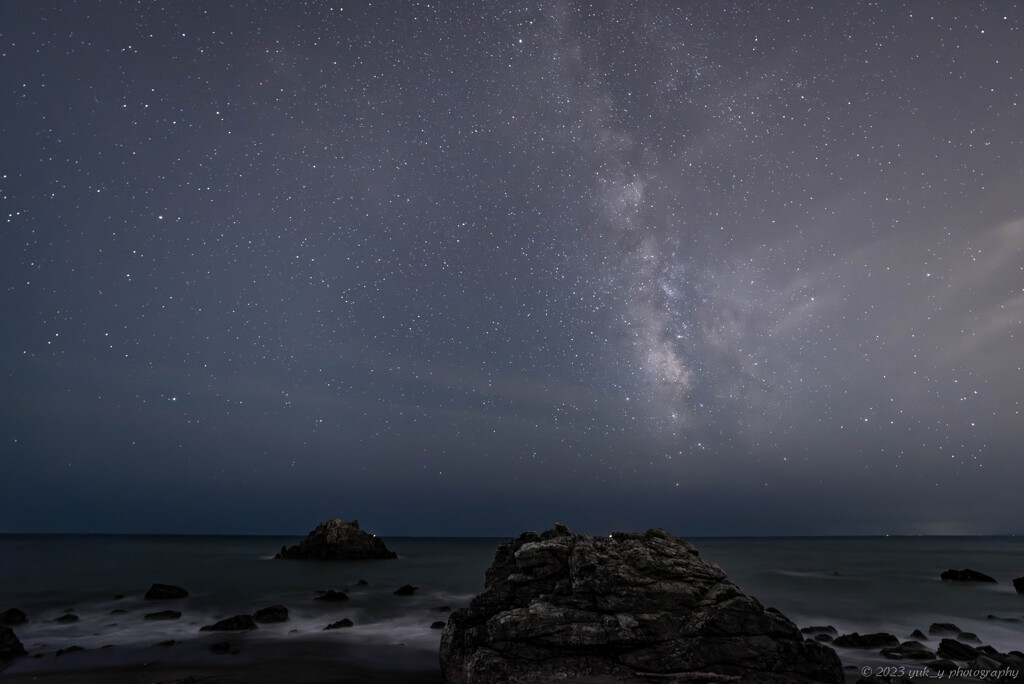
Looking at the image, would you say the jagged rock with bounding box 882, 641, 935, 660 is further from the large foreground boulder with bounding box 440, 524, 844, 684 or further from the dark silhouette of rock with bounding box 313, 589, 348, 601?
the dark silhouette of rock with bounding box 313, 589, 348, 601

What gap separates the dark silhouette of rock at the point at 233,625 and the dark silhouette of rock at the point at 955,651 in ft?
103

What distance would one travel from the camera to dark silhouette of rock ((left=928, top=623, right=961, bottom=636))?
91.2ft

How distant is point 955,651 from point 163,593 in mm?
49208

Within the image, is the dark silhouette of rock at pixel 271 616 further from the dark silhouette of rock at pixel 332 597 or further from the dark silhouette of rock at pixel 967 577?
the dark silhouette of rock at pixel 967 577

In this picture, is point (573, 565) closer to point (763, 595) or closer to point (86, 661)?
point (86, 661)

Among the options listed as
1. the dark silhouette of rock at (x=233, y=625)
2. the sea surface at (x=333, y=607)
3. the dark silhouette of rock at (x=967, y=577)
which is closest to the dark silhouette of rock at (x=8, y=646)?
the sea surface at (x=333, y=607)

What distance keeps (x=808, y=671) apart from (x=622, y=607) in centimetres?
524

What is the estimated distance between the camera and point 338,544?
88.2 metres

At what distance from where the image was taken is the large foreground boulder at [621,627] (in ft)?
48.9

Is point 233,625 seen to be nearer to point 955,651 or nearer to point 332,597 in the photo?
point 332,597

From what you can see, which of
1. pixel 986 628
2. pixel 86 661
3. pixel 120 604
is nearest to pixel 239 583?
pixel 120 604

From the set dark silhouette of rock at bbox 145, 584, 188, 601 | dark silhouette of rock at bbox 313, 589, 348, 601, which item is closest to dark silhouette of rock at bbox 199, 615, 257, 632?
dark silhouette of rock at bbox 313, 589, 348, 601

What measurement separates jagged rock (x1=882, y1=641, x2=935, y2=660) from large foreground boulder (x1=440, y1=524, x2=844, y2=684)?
7802 millimetres

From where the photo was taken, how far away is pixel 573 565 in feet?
59.9
